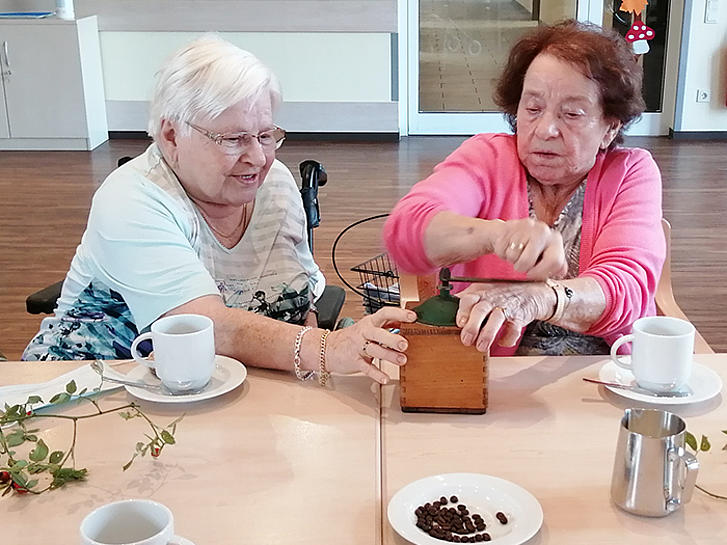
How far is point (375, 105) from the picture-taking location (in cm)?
703

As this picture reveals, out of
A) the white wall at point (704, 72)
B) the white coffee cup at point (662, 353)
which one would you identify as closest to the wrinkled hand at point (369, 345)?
the white coffee cup at point (662, 353)

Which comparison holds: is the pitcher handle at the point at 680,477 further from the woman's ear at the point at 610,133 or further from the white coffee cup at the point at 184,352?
the woman's ear at the point at 610,133

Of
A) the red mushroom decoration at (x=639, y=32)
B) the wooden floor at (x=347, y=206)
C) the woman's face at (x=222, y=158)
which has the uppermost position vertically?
the woman's face at (x=222, y=158)

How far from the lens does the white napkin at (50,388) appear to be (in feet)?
4.90

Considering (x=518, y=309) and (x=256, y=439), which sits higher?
(x=518, y=309)

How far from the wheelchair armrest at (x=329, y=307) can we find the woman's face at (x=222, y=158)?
0.40 meters

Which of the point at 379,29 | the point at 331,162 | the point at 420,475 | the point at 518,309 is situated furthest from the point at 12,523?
the point at 379,29

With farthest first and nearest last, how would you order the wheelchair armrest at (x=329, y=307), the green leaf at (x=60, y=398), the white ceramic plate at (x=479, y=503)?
the wheelchair armrest at (x=329, y=307) → the green leaf at (x=60, y=398) → the white ceramic plate at (x=479, y=503)

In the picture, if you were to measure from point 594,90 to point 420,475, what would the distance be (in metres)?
0.94

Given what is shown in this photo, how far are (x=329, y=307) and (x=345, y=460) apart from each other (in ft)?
3.01

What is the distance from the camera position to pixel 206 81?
69.7 inches

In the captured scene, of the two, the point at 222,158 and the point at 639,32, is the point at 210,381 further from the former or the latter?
the point at 639,32

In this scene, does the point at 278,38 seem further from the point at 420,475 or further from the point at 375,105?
the point at 420,475

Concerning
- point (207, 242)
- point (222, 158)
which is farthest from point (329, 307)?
point (222, 158)
